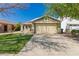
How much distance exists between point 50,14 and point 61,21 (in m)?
0.23

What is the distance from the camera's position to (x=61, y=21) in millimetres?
5430

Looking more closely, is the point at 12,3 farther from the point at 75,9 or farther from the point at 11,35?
the point at 75,9

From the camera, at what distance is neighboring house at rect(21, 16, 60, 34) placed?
5.39 metres

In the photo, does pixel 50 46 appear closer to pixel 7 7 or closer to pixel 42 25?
pixel 42 25

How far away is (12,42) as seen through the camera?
17.7ft

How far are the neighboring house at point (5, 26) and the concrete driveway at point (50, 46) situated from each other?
1.36 feet

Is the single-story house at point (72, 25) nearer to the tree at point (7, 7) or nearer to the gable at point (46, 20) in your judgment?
the gable at point (46, 20)

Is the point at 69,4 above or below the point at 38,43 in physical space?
above

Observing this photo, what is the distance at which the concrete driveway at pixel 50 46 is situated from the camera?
5.32 meters

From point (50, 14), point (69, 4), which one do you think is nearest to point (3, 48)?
point (50, 14)

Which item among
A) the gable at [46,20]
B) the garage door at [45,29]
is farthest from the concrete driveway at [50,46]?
the gable at [46,20]

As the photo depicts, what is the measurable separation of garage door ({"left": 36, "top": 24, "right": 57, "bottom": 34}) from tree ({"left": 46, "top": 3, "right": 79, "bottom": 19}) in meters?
0.23

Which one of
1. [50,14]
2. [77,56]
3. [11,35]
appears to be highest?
[50,14]

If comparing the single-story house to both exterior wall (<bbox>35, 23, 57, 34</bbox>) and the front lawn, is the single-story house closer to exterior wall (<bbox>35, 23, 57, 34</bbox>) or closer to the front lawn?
exterior wall (<bbox>35, 23, 57, 34</bbox>)
